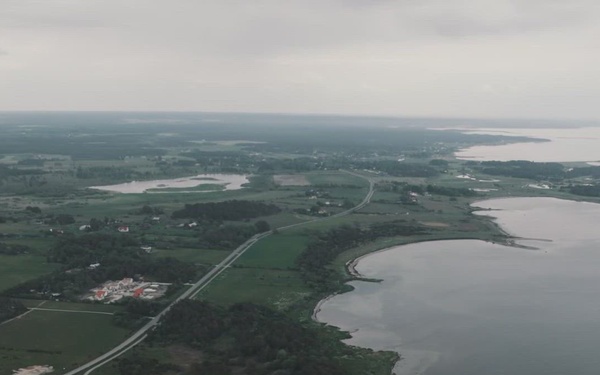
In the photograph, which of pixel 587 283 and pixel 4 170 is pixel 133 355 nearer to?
pixel 587 283

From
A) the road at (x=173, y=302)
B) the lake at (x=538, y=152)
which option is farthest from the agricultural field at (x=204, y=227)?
the lake at (x=538, y=152)

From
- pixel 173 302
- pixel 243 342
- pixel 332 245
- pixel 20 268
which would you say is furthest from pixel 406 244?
pixel 20 268

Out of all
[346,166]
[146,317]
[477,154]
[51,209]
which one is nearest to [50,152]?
[346,166]

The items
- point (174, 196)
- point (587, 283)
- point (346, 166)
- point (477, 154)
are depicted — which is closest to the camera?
point (587, 283)

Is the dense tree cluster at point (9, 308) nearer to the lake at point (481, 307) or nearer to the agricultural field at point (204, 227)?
the agricultural field at point (204, 227)

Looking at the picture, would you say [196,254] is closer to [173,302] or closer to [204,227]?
[204,227]

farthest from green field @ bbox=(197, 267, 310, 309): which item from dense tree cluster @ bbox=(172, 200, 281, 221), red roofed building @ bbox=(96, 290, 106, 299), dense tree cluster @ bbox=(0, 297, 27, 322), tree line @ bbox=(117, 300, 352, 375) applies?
dense tree cluster @ bbox=(172, 200, 281, 221)
